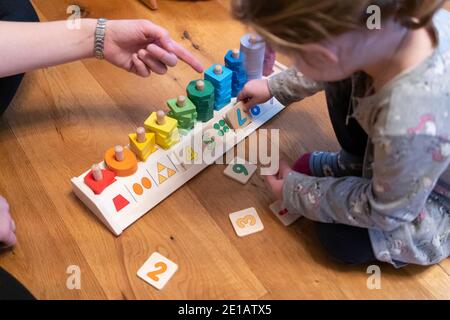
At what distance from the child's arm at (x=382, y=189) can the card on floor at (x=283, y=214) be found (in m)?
0.07

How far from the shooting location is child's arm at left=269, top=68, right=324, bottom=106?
3.28ft

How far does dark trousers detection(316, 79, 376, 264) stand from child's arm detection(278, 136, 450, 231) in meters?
0.04

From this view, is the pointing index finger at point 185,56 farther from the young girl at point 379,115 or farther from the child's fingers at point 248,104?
the young girl at point 379,115

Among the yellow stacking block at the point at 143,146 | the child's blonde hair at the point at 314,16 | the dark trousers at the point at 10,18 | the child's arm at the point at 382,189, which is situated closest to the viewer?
the child's blonde hair at the point at 314,16

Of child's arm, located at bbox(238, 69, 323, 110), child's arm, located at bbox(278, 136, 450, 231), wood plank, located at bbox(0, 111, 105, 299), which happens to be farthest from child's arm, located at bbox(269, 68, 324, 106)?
wood plank, located at bbox(0, 111, 105, 299)

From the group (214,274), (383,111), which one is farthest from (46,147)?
(383,111)

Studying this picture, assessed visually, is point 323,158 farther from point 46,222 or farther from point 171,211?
point 46,222

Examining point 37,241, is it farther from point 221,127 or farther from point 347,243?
point 347,243

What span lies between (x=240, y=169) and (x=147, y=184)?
21 cm

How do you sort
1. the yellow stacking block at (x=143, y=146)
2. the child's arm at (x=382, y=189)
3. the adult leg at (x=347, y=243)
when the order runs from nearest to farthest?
the child's arm at (x=382, y=189), the adult leg at (x=347, y=243), the yellow stacking block at (x=143, y=146)

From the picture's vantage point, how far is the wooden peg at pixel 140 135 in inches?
37.9

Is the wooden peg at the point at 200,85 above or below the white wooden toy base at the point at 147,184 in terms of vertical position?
above

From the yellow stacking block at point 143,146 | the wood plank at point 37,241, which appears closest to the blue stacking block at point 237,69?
the yellow stacking block at point 143,146

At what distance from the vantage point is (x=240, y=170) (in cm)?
106
